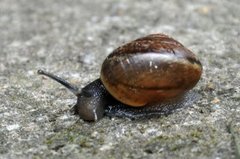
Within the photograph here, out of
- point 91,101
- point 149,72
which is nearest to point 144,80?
point 149,72

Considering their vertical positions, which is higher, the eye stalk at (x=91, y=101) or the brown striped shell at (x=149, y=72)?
the brown striped shell at (x=149, y=72)

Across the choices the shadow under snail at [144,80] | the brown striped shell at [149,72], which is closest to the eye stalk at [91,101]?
the shadow under snail at [144,80]

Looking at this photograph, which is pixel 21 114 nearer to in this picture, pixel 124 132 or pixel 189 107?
pixel 124 132

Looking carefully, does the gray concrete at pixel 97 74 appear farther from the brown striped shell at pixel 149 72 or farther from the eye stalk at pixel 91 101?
the brown striped shell at pixel 149 72

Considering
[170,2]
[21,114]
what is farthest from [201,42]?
[21,114]

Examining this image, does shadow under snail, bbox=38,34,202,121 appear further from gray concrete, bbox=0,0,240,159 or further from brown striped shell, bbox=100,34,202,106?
gray concrete, bbox=0,0,240,159

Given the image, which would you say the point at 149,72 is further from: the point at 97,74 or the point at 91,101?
the point at 97,74
